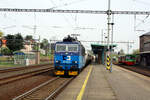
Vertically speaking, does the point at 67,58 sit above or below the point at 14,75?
above

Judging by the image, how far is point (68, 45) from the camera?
16.3m

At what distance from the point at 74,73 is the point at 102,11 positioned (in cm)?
1194

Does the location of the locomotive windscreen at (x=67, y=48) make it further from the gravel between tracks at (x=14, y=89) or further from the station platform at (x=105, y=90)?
the gravel between tracks at (x=14, y=89)

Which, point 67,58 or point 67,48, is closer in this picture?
point 67,58

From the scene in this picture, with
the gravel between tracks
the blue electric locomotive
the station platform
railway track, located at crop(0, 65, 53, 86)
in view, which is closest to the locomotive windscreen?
the blue electric locomotive

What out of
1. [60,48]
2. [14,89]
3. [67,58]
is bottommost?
[14,89]

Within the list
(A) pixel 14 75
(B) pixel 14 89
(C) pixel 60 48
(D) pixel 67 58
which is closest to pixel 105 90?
(B) pixel 14 89

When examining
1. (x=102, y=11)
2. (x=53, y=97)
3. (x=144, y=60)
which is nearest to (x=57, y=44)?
(x=53, y=97)

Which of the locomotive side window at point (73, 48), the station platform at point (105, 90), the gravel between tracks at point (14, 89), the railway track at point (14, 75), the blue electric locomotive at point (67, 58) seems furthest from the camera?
the locomotive side window at point (73, 48)

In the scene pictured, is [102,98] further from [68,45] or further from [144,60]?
[144,60]

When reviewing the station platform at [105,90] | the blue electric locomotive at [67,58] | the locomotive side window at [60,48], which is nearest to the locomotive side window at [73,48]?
the blue electric locomotive at [67,58]

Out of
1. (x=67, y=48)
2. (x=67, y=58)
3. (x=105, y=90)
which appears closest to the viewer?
(x=105, y=90)

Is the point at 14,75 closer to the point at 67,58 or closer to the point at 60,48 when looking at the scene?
the point at 60,48

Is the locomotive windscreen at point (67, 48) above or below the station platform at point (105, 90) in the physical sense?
above
